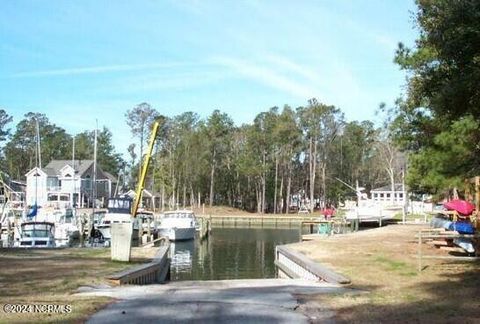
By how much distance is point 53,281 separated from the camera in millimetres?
14031

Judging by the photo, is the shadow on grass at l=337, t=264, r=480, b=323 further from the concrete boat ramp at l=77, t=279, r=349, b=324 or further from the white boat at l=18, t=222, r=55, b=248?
the white boat at l=18, t=222, r=55, b=248

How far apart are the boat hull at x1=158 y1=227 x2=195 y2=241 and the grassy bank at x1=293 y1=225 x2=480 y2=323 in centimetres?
2727

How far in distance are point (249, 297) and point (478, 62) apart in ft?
20.4

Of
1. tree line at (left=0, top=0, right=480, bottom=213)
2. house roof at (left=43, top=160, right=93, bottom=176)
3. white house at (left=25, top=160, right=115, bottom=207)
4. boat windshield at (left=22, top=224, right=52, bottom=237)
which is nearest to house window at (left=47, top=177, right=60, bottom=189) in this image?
white house at (left=25, top=160, right=115, bottom=207)

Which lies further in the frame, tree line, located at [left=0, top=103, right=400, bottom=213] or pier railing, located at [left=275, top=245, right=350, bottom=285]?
tree line, located at [left=0, top=103, right=400, bottom=213]

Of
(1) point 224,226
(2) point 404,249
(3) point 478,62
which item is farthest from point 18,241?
(1) point 224,226

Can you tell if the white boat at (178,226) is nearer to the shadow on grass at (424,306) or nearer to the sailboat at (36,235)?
the sailboat at (36,235)

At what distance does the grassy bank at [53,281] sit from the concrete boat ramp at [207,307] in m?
0.45

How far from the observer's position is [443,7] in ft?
42.8

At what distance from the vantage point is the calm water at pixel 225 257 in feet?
102

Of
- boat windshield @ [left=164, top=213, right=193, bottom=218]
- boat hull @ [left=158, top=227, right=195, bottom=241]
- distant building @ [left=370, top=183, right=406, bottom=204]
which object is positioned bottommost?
boat hull @ [left=158, top=227, right=195, bottom=241]

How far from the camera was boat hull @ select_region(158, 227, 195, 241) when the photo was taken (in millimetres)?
49156

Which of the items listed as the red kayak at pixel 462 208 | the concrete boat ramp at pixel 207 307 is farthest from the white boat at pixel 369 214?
the concrete boat ramp at pixel 207 307

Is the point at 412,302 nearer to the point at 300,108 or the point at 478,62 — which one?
the point at 478,62
